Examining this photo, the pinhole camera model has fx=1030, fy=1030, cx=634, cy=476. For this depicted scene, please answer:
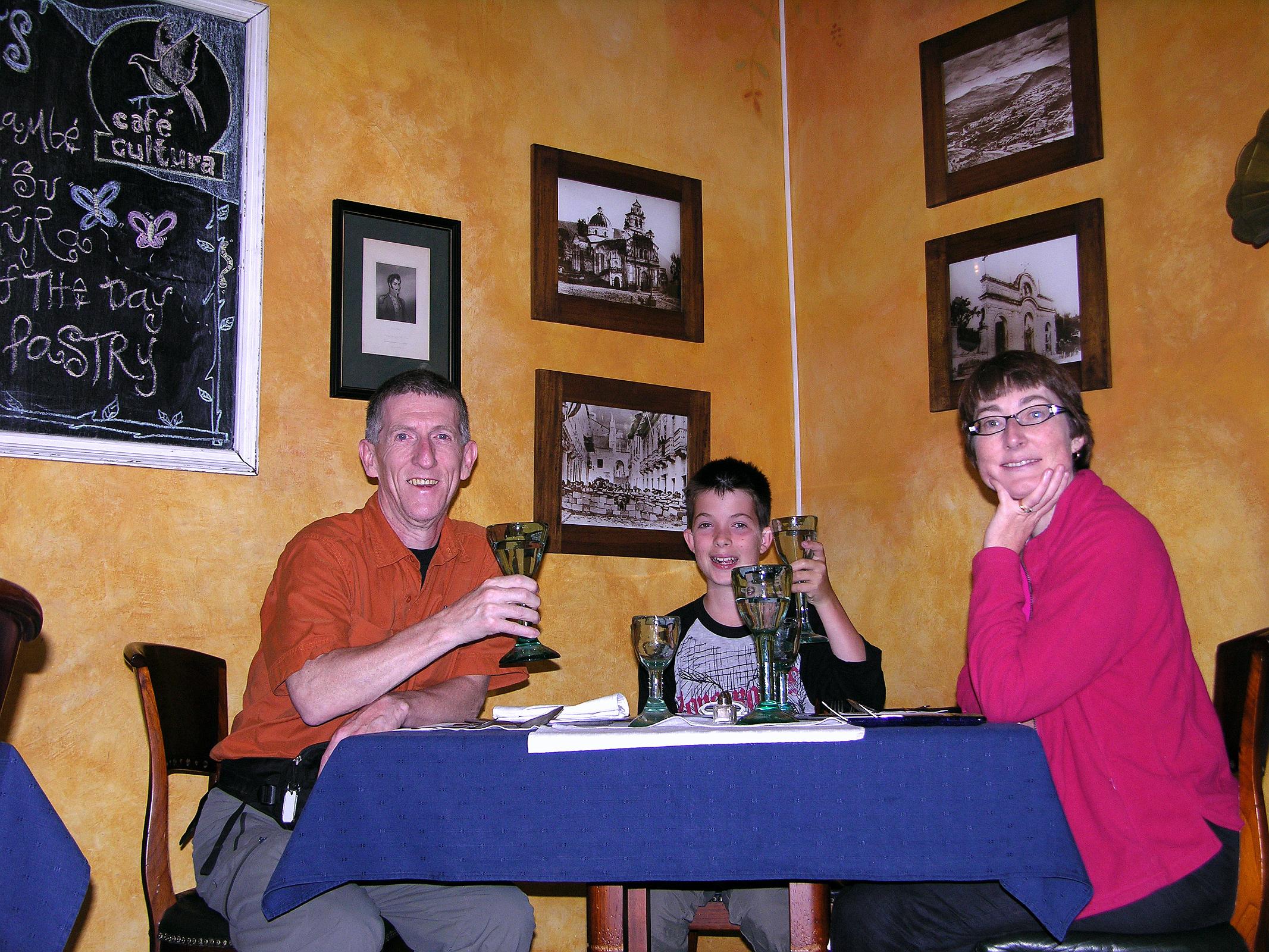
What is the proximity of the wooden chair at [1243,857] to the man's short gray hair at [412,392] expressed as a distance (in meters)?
1.66

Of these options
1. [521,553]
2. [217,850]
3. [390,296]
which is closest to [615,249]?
[390,296]

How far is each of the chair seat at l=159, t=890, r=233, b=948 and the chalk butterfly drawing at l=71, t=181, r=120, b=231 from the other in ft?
5.62

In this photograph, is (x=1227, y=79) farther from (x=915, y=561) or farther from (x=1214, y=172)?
(x=915, y=561)

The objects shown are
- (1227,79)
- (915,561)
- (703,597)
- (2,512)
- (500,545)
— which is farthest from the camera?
(915,561)

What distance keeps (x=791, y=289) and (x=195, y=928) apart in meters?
2.89

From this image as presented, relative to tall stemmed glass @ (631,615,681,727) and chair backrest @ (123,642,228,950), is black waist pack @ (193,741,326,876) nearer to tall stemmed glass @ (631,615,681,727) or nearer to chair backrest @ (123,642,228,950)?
chair backrest @ (123,642,228,950)

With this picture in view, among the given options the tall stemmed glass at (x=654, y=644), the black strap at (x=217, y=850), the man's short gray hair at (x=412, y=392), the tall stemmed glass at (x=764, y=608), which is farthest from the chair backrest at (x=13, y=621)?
the man's short gray hair at (x=412, y=392)

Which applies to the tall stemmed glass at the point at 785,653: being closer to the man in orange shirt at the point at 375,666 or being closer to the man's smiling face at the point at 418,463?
the man in orange shirt at the point at 375,666

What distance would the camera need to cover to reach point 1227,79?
109 inches

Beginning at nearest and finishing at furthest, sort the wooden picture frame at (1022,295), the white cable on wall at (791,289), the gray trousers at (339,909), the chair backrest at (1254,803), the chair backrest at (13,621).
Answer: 1. the chair backrest at (13,621)
2. the chair backrest at (1254,803)
3. the gray trousers at (339,909)
4. the wooden picture frame at (1022,295)
5. the white cable on wall at (791,289)

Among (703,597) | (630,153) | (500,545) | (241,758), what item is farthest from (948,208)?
(241,758)

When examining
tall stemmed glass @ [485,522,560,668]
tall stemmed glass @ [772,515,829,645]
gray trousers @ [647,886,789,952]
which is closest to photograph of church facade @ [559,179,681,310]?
tall stemmed glass @ [772,515,829,645]

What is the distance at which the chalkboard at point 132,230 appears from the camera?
8.54 ft

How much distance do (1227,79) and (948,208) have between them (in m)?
0.87
